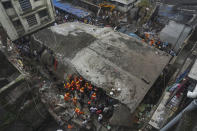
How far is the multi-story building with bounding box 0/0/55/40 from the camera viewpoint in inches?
429

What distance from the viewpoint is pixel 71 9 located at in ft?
55.7

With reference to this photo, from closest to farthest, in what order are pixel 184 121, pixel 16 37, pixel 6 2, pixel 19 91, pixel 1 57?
pixel 184 121
pixel 19 91
pixel 1 57
pixel 6 2
pixel 16 37

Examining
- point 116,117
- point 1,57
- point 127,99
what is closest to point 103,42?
point 127,99

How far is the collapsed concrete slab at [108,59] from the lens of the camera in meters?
7.34

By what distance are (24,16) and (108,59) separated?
9.27 meters

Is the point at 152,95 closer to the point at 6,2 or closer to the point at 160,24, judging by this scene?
the point at 160,24

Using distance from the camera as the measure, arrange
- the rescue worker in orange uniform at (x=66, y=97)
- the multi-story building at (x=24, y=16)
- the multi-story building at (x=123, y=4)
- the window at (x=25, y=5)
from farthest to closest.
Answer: the multi-story building at (x=123, y=4) → the window at (x=25, y=5) → the multi-story building at (x=24, y=16) → the rescue worker in orange uniform at (x=66, y=97)

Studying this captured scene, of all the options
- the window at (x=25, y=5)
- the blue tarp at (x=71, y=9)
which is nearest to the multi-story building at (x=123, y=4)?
the blue tarp at (x=71, y=9)

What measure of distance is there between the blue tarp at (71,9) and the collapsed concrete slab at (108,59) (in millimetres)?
5389

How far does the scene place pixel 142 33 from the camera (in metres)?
13.8

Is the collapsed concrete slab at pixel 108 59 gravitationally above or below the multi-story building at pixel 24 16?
below

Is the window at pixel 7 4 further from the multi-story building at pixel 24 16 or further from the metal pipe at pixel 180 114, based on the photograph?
the metal pipe at pixel 180 114

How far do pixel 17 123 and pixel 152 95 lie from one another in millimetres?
7554

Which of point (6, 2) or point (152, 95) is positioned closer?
point (152, 95)
